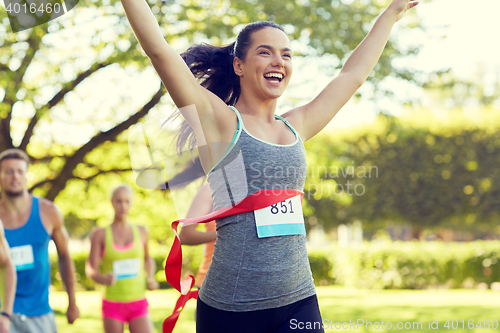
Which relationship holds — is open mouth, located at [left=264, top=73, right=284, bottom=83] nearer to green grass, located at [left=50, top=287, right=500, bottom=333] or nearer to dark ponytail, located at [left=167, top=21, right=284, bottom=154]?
dark ponytail, located at [left=167, top=21, right=284, bottom=154]

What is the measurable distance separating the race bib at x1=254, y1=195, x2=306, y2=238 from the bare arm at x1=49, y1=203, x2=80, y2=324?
97.9 inches

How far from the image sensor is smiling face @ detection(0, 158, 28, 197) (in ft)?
12.2

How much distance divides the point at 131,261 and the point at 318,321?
343cm

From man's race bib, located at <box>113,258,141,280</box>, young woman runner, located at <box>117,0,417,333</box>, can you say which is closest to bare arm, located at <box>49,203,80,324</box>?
man's race bib, located at <box>113,258,141,280</box>

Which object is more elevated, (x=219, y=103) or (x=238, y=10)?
(x=238, y=10)

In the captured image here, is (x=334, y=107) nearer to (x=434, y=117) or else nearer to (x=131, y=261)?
(x=131, y=261)

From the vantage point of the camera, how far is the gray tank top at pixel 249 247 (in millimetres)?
1740

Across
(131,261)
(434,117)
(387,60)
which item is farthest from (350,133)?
(131,261)

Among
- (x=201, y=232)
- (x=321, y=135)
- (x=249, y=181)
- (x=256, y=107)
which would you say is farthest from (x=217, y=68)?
(x=321, y=135)

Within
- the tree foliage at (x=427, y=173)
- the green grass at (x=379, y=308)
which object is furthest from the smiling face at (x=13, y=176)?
the tree foliage at (x=427, y=173)

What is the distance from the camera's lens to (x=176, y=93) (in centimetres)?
170

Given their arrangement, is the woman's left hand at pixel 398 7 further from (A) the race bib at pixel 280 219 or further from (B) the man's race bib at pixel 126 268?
(B) the man's race bib at pixel 126 268

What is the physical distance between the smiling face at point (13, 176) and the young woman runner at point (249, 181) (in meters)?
2.40

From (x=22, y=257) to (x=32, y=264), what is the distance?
93 mm
